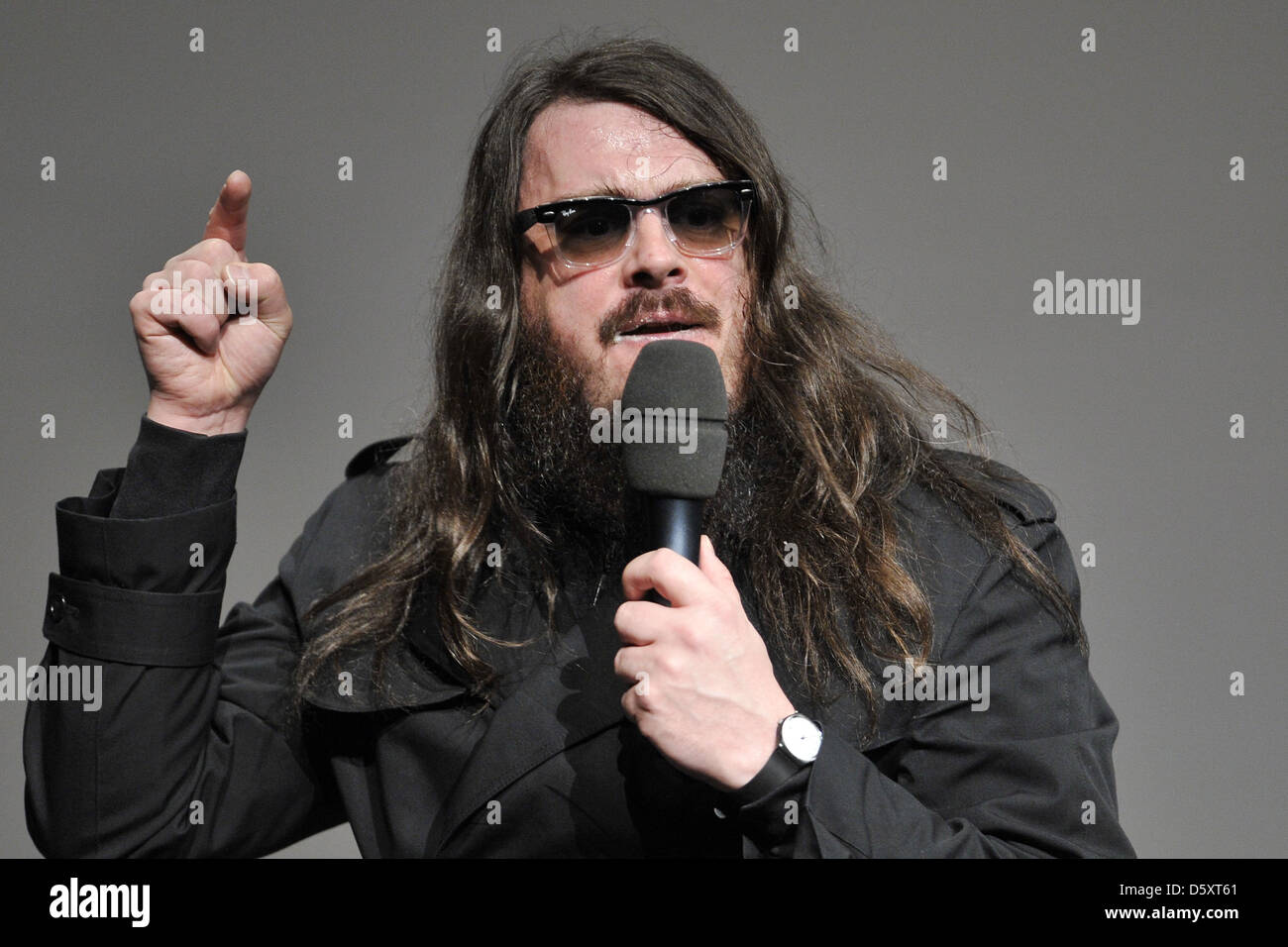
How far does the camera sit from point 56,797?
220 centimetres

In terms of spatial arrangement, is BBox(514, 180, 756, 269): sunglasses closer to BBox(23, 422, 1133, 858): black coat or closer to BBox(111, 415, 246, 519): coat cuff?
BBox(23, 422, 1133, 858): black coat

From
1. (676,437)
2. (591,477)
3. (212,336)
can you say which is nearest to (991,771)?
(676,437)

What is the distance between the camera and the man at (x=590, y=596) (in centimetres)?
195

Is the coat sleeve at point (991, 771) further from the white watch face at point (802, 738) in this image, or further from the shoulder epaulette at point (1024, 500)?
the shoulder epaulette at point (1024, 500)

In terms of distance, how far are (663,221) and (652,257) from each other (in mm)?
85

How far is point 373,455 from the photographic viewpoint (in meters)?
2.91

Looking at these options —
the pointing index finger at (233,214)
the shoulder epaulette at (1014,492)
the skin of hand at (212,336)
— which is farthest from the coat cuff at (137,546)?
the shoulder epaulette at (1014,492)

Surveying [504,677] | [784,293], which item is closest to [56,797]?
[504,677]

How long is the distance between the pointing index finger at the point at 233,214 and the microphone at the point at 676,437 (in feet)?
2.45

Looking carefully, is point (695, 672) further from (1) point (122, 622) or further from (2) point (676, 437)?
(1) point (122, 622)

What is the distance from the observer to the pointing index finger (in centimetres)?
216

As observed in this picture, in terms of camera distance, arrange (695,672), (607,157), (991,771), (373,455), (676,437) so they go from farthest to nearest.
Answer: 1. (373,455)
2. (607,157)
3. (991,771)
4. (676,437)
5. (695,672)

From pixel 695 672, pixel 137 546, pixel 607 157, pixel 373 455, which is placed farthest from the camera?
pixel 373 455

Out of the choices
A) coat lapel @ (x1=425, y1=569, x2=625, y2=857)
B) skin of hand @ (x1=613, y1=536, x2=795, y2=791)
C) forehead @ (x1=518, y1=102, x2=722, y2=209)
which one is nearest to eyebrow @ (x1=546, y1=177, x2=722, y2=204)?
forehead @ (x1=518, y1=102, x2=722, y2=209)
